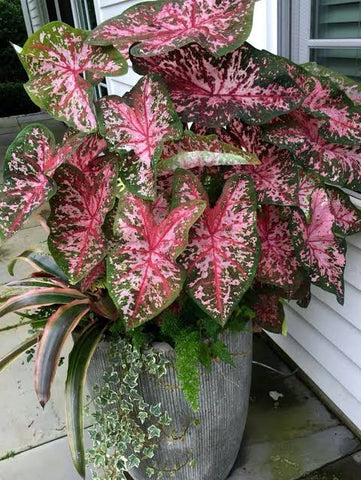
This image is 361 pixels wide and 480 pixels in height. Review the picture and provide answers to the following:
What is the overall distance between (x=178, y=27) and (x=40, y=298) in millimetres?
699

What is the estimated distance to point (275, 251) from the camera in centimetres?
118

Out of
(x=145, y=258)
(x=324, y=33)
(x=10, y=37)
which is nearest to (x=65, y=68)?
(x=145, y=258)

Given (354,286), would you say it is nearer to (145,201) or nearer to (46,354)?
(145,201)

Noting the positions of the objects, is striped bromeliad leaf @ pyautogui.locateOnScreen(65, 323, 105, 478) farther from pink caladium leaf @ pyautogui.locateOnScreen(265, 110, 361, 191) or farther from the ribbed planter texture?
pink caladium leaf @ pyautogui.locateOnScreen(265, 110, 361, 191)

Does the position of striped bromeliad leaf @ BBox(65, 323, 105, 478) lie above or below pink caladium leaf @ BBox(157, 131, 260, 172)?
below

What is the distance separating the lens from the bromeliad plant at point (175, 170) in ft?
3.19

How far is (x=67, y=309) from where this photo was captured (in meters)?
1.18

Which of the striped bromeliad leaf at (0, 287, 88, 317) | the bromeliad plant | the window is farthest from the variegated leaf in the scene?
the window

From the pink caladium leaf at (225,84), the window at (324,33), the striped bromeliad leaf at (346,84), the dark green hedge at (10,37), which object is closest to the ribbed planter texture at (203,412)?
the pink caladium leaf at (225,84)

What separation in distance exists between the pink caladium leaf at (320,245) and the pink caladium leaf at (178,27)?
0.41 m

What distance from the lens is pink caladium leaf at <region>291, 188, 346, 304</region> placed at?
112 cm

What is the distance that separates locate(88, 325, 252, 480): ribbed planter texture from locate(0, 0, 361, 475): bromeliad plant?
110mm

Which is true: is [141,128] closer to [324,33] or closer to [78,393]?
[78,393]

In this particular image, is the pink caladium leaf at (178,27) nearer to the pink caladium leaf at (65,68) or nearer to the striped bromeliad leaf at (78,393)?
the pink caladium leaf at (65,68)
